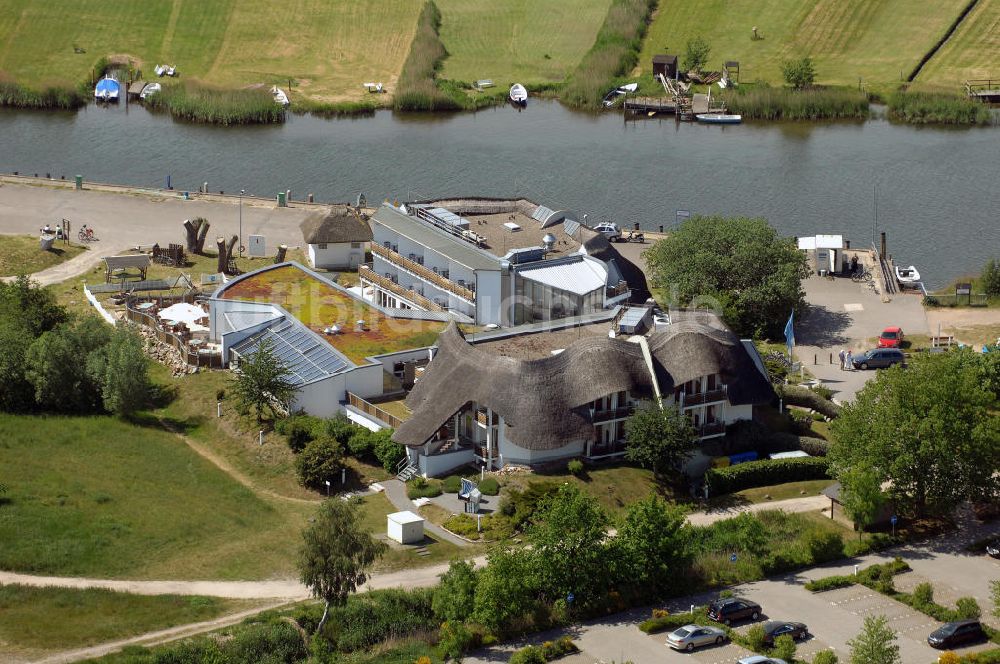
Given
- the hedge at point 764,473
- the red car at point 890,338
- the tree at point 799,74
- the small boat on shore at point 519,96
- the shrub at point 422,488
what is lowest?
the shrub at point 422,488

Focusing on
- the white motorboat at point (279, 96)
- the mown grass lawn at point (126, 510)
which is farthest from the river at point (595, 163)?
the mown grass lawn at point (126, 510)

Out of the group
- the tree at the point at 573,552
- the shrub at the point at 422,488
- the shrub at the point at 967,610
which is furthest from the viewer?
the shrub at the point at 422,488

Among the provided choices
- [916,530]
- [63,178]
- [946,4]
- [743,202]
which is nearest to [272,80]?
[63,178]

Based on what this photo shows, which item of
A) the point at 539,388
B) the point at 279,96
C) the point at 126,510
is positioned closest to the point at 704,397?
the point at 539,388

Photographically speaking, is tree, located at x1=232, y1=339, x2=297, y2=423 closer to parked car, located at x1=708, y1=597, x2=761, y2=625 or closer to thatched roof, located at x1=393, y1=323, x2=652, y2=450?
thatched roof, located at x1=393, y1=323, x2=652, y2=450

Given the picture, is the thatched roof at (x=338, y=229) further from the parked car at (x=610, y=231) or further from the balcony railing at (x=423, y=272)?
the parked car at (x=610, y=231)

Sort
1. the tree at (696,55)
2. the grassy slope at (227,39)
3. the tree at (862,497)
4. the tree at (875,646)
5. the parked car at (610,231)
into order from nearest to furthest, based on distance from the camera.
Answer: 1. the tree at (875,646)
2. the tree at (862,497)
3. the parked car at (610,231)
4. the tree at (696,55)
5. the grassy slope at (227,39)

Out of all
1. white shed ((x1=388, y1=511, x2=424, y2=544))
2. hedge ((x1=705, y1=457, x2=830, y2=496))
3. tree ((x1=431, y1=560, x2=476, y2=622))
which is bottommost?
tree ((x1=431, y1=560, x2=476, y2=622))

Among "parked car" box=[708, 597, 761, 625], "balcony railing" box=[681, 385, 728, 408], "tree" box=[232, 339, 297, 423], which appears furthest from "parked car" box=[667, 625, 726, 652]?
"tree" box=[232, 339, 297, 423]
